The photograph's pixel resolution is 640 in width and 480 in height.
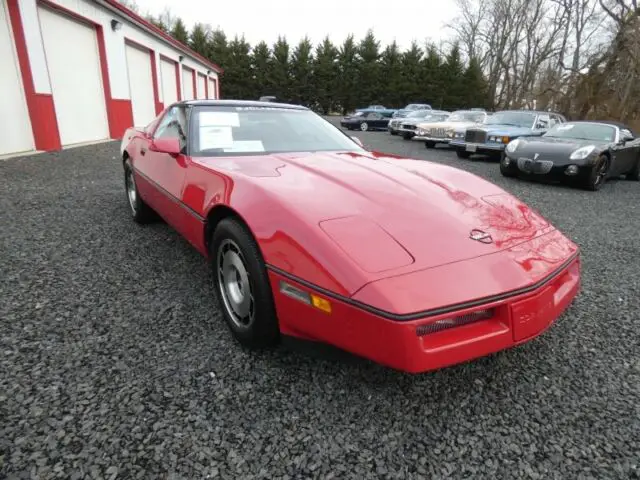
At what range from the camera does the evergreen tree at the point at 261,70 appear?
37.8 metres

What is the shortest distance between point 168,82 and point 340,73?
26464 millimetres

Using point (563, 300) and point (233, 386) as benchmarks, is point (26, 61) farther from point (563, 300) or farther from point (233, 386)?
point (563, 300)

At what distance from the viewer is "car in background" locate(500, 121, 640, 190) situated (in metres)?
6.17

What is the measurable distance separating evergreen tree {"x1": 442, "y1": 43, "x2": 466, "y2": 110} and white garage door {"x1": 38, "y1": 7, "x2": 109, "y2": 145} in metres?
36.1

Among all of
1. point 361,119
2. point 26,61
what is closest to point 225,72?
point 361,119

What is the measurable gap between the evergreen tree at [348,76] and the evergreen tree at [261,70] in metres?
6.98

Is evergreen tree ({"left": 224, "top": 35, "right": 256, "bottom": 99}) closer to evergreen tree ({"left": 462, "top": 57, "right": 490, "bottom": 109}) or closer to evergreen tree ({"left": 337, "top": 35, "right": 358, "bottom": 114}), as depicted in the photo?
evergreen tree ({"left": 337, "top": 35, "right": 358, "bottom": 114})

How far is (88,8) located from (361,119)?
14.3 metres

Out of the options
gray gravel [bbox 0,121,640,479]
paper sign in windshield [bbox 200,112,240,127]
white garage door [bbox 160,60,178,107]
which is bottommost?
gray gravel [bbox 0,121,640,479]

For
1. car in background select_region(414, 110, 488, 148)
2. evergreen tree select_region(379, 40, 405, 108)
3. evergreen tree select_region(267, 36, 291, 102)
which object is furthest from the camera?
evergreen tree select_region(379, 40, 405, 108)

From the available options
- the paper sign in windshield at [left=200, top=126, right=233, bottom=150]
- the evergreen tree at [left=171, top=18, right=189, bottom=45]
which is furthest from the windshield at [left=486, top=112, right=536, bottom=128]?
the evergreen tree at [left=171, top=18, right=189, bottom=45]

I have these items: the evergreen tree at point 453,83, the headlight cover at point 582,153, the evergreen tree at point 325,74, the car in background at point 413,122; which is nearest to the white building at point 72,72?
the car in background at point 413,122

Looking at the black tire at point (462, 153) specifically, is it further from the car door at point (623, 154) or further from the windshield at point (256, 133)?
the windshield at point (256, 133)

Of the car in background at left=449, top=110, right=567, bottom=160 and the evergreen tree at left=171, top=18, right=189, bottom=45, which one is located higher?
the evergreen tree at left=171, top=18, right=189, bottom=45
